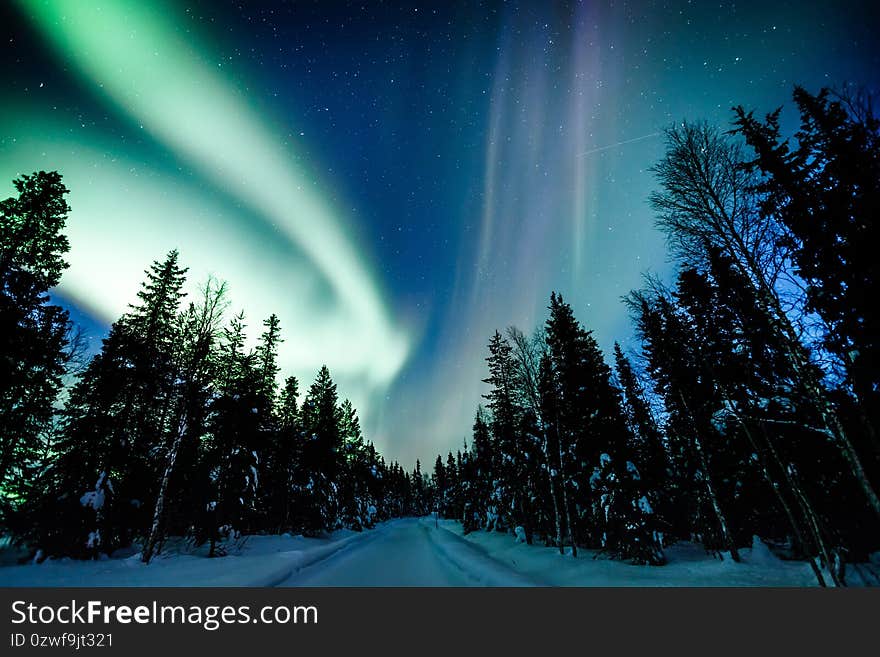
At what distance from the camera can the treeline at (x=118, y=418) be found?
12602 mm

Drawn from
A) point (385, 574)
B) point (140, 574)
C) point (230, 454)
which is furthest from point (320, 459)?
point (385, 574)

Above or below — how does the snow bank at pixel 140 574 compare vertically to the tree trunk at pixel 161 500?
below

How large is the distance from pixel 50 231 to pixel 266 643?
20.4 m

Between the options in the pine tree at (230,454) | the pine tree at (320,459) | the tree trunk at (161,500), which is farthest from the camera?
the pine tree at (320,459)

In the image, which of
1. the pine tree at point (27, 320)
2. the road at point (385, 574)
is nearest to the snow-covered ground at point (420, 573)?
the road at point (385, 574)

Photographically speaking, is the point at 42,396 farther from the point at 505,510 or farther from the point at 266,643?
the point at 505,510

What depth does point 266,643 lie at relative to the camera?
4273 millimetres

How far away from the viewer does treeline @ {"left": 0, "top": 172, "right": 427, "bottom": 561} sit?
1260 cm

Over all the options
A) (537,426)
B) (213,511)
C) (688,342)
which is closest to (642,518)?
(537,426)

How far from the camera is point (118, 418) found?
14.8 meters

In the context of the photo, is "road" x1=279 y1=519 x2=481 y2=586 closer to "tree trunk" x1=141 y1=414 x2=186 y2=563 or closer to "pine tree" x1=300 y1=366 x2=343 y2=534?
"tree trunk" x1=141 y1=414 x2=186 y2=563

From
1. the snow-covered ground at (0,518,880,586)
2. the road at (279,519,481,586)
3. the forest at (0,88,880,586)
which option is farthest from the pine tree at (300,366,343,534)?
the road at (279,519,481,586)

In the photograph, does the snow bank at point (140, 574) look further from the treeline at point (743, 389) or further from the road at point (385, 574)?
the treeline at point (743, 389)

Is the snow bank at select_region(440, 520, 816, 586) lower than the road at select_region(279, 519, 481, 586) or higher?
lower
